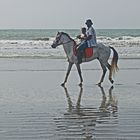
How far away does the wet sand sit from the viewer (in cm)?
756

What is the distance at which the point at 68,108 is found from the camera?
34.2 feet

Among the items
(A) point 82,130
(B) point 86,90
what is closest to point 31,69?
(B) point 86,90

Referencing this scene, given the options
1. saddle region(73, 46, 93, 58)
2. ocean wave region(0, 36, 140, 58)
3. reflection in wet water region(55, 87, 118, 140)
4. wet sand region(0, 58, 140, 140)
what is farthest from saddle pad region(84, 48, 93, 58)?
ocean wave region(0, 36, 140, 58)

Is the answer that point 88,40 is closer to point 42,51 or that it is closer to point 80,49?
point 80,49

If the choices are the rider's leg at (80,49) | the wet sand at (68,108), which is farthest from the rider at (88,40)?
the wet sand at (68,108)

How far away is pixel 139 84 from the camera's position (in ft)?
50.1

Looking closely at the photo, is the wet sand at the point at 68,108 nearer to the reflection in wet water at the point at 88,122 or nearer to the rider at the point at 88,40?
the reflection in wet water at the point at 88,122

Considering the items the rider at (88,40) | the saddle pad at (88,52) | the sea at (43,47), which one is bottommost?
Result: the sea at (43,47)

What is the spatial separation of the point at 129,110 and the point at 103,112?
0.56 m

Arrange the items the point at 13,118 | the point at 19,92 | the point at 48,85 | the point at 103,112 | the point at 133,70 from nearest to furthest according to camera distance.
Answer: the point at 13,118, the point at 103,112, the point at 19,92, the point at 48,85, the point at 133,70

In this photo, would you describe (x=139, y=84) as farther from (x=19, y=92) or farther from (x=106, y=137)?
(x=106, y=137)

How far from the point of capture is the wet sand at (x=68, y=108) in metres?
7.56

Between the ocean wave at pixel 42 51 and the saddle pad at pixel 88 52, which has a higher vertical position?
the saddle pad at pixel 88 52

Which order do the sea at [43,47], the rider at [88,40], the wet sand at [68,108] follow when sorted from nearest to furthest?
the wet sand at [68,108] < the rider at [88,40] < the sea at [43,47]
